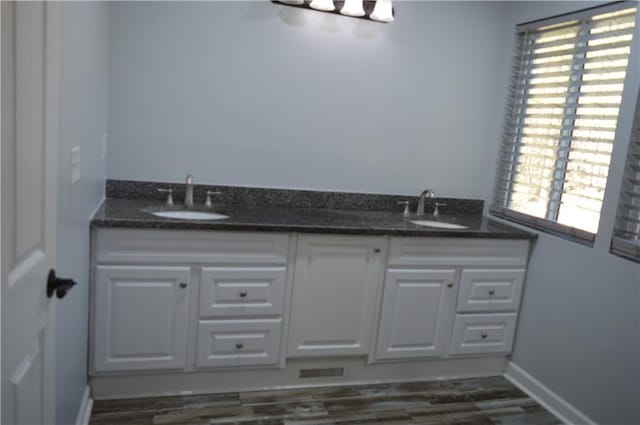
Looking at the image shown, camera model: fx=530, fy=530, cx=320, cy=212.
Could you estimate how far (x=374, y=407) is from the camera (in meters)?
2.51

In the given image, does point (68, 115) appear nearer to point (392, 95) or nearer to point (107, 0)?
point (107, 0)

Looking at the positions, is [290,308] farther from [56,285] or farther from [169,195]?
[56,285]

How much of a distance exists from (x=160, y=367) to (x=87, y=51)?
4.52ft

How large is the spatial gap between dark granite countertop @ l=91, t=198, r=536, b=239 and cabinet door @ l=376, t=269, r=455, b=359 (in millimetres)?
225

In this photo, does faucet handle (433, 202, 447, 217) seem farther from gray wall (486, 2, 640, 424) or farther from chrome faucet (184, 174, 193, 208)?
chrome faucet (184, 174, 193, 208)

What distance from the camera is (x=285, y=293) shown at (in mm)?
2467

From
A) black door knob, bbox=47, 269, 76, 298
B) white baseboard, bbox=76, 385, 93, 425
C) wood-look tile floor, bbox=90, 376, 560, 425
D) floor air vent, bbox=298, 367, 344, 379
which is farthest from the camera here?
floor air vent, bbox=298, 367, 344, 379

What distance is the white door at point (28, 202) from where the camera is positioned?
935mm

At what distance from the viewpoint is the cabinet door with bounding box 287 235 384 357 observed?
2.48 m

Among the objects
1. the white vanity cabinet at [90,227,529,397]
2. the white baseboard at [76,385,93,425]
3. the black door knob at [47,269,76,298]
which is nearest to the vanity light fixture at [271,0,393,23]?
the white vanity cabinet at [90,227,529,397]

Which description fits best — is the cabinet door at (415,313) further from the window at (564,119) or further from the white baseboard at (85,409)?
the white baseboard at (85,409)

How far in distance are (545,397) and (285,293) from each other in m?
1.41

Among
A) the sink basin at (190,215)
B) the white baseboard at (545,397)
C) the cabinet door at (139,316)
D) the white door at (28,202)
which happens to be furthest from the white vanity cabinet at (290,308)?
the white door at (28,202)

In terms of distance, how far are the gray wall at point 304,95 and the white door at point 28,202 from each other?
1491 millimetres
